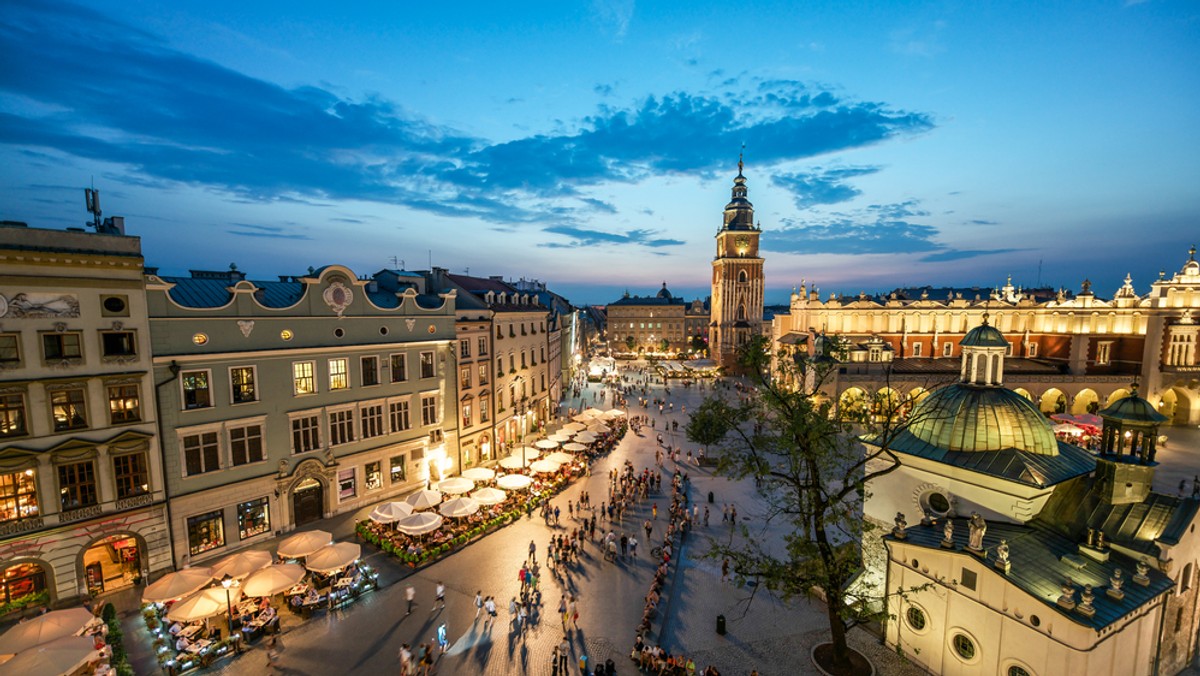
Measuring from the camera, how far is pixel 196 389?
22562 millimetres

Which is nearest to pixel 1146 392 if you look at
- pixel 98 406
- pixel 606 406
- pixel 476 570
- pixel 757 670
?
pixel 606 406

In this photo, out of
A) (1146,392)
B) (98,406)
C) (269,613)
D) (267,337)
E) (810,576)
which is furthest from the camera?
(1146,392)

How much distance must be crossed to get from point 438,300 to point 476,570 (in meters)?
18.3

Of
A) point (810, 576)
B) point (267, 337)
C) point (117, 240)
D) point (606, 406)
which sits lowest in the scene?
point (606, 406)

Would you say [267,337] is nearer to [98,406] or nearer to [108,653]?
[98,406]

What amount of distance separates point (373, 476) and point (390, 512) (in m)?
5.00

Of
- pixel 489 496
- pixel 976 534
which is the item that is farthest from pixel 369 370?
pixel 976 534

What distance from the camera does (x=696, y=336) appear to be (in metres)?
134

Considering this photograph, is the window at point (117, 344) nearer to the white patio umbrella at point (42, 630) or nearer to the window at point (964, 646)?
the white patio umbrella at point (42, 630)

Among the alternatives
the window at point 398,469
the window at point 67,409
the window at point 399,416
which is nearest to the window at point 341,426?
the window at point 399,416

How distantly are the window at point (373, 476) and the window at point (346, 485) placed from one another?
2.07ft

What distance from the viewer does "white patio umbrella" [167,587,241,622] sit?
17.0m

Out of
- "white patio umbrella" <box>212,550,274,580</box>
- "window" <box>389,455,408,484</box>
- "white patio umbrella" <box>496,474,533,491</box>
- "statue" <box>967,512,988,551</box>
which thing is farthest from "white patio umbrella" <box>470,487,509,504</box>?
"statue" <box>967,512,988,551</box>

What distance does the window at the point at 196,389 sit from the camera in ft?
72.9
